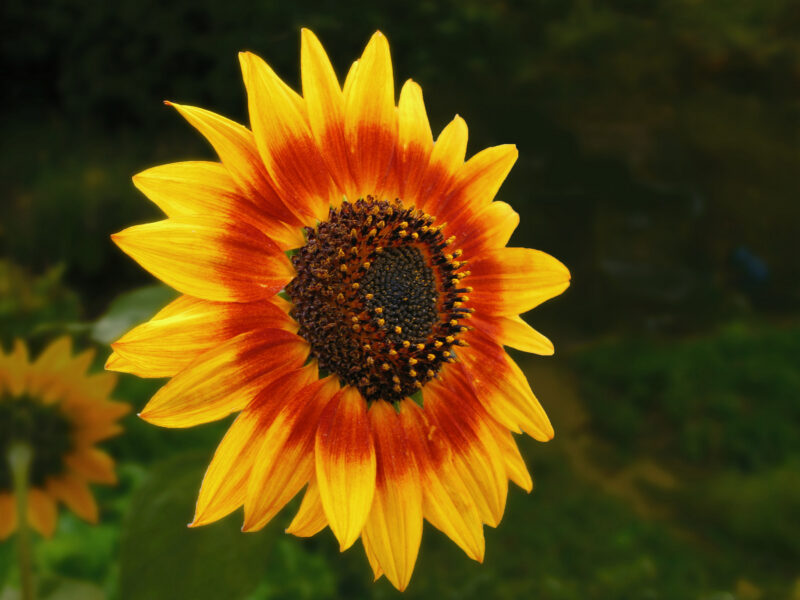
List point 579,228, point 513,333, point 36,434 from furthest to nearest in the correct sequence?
point 579,228 < point 36,434 < point 513,333

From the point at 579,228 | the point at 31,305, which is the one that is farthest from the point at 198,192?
the point at 579,228

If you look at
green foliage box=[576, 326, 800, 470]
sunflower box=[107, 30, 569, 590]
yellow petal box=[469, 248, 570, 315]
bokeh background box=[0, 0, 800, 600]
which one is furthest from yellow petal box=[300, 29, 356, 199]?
green foliage box=[576, 326, 800, 470]

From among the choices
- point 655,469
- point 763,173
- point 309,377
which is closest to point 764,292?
point 763,173

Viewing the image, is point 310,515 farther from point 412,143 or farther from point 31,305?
point 31,305

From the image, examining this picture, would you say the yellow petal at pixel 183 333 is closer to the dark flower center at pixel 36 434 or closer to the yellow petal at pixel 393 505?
the yellow petal at pixel 393 505

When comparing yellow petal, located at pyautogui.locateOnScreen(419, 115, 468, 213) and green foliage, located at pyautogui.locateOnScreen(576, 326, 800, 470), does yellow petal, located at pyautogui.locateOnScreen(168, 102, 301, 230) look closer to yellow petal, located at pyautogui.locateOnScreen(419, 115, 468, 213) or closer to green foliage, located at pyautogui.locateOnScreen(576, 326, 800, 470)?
yellow petal, located at pyautogui.locateOnScreen(419, 115, 468, 213)

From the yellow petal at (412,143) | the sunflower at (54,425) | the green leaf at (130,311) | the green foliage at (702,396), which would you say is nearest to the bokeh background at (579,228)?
the green foliage at (702,396)

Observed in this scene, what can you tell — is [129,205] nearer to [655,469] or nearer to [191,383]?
[191,383]
